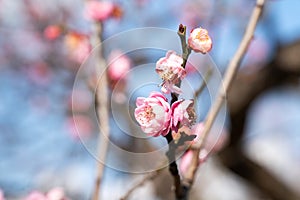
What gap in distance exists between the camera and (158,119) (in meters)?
0.70

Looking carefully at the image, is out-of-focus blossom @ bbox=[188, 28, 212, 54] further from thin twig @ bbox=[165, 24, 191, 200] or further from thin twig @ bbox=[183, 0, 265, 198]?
thin twig @ bbox=[183, 0, 265, 198]

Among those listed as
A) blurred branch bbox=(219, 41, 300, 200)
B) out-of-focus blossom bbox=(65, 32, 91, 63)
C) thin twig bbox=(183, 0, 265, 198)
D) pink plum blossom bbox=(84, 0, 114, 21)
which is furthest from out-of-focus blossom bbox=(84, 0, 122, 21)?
blurred branch bbox=(219, 41, 300, 200)

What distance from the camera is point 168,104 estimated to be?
0.71 m

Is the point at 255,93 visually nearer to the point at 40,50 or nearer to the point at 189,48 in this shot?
the point at 40,50

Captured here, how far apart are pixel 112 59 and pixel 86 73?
7.3 inches

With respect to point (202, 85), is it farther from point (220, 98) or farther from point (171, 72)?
point (171, 72)

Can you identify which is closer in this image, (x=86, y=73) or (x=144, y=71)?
(x=144, y=71)

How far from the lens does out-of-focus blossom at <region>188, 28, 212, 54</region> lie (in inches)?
28.2

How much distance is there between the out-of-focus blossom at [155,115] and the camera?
0.69 m

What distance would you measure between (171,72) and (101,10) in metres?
0.99

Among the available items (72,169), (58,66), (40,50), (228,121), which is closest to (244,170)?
(228,121)

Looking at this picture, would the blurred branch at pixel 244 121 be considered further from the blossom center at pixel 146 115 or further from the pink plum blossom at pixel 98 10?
the blossom center at pixel 146 115

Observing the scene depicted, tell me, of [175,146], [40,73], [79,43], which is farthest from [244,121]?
[175,146]

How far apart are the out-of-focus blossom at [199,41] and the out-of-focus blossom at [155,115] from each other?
9 cm
